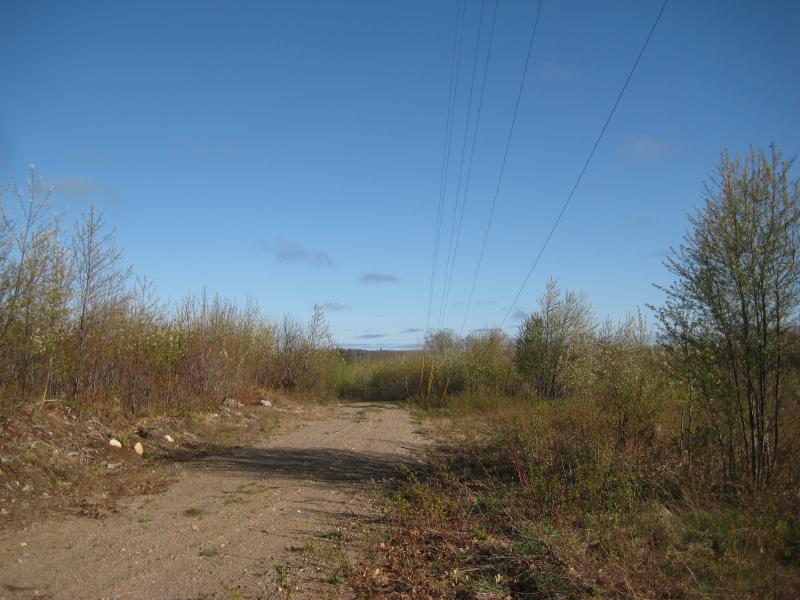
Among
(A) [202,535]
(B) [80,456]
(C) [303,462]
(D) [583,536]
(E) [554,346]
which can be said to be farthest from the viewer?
(E) [554,346]

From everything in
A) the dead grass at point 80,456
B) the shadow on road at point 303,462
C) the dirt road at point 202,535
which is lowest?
the shadow on road at point 303,462

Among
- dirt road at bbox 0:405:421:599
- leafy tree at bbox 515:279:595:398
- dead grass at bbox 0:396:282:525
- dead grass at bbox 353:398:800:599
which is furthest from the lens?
leafy tree at bbox 515:279:595:398

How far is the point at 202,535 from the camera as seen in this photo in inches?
247

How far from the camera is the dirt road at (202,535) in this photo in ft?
16.0

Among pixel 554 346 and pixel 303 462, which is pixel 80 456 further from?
pixel 554 346

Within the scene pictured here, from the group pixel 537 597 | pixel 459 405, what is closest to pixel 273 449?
pixel 537 597

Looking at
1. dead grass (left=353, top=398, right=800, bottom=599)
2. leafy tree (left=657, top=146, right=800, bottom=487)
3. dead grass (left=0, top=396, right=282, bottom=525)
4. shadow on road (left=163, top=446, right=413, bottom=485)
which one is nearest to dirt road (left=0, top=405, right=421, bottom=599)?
shadow on road (left=163, top=446, right=413, bottom=485)

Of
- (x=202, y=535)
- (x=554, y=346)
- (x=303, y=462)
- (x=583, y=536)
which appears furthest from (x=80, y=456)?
(x=554, y=346)

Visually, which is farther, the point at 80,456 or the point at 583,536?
the point at 80,456

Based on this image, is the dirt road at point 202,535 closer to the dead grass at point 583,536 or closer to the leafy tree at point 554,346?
the dead grass at point 583,536

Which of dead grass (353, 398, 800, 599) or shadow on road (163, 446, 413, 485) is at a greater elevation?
dead grass (353, 398, 800, 599)

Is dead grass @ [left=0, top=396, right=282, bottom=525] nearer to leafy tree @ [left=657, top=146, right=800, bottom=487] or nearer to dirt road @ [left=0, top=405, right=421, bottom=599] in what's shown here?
dirt road @ [left=0, top=405, right=421, bottom=599]

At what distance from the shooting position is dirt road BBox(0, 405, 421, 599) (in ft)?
16.0

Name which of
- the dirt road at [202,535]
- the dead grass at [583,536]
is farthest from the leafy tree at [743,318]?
the dirt road at [202,535]
